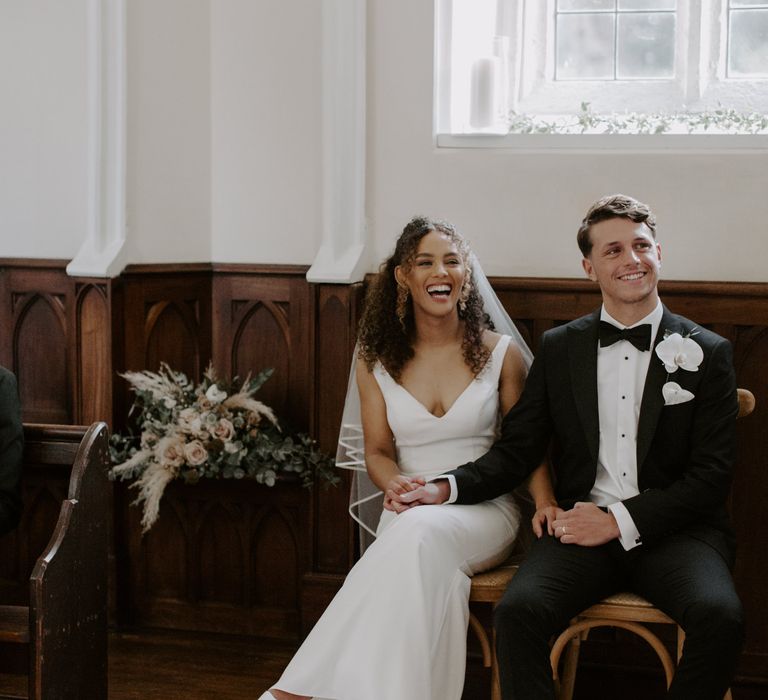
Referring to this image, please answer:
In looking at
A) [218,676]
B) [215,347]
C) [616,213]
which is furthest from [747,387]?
[218,676]

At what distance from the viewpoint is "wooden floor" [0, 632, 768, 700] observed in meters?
3.83

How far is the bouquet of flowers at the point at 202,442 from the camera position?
3.97 m

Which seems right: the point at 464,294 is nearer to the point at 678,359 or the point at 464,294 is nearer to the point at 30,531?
the point at 678,359

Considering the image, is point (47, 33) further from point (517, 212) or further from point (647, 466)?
point (647, 466)

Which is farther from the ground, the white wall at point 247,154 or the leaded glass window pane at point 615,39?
the leaded glass window pane at point 615,39

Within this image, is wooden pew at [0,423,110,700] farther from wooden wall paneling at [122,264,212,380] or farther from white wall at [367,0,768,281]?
white wall at [367,0,768,281]

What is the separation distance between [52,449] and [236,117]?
1543 mm

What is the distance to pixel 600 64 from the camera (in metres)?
4.22

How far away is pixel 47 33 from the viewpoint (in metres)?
4.21

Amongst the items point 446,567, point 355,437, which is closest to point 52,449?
point 355,437

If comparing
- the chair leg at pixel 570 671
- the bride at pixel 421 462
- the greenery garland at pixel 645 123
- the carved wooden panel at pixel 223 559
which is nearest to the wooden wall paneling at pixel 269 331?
the carved wooden panel at pixel 223 559

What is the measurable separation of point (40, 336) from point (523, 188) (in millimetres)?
1943

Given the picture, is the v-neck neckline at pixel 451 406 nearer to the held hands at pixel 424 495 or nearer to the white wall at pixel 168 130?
the held hands at pixel 424 495

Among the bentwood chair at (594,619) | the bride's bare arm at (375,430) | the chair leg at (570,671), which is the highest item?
the bride's bare arm at (375,430)
